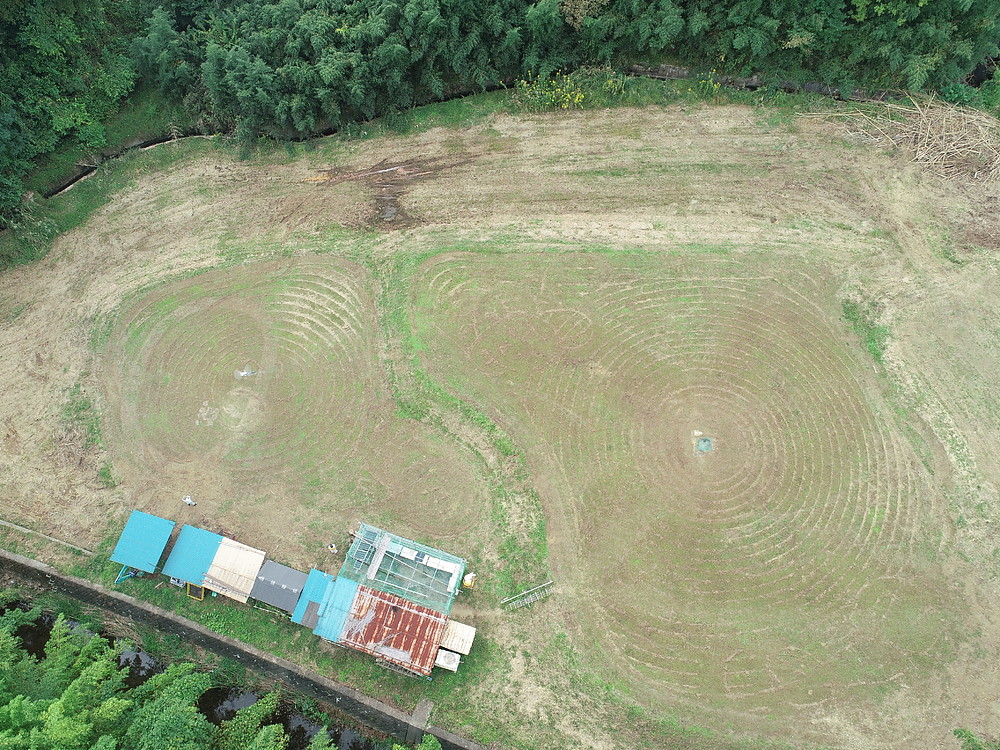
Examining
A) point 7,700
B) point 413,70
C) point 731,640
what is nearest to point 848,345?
point 731,640

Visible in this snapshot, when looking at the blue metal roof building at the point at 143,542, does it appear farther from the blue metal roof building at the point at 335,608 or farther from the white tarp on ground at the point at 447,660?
the white tarp on ground at the point at 447,660

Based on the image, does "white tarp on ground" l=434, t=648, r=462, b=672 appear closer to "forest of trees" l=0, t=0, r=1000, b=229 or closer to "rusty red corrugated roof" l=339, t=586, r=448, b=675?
"rusty red corrugated roof" l=339, t=586, r=448, b=675

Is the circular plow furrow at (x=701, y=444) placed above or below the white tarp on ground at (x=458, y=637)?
above

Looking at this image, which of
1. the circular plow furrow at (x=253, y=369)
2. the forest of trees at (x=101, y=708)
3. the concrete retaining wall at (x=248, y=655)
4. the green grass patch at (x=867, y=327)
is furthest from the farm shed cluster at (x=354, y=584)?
the green grass patch at (x=867, y=327)

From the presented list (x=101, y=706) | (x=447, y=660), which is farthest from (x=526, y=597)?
(x=101, y=706)

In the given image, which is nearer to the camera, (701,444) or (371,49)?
(701,444)

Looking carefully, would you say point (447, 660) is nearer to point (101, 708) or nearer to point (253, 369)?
point (101, 708)
